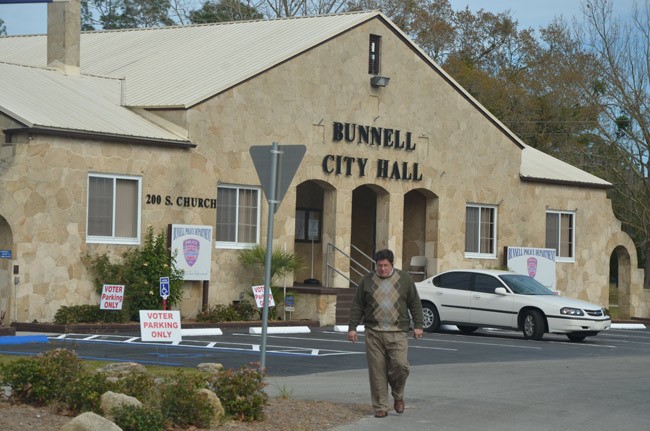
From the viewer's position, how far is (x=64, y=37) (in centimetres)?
3161

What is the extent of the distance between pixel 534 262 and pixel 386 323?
935 inches

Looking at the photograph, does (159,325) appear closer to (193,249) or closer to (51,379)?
(51,379)

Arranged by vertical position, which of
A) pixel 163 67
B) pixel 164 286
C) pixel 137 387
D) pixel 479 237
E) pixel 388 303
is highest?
pixel 163 67

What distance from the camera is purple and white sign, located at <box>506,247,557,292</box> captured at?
120ft

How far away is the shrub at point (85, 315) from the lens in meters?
25.8

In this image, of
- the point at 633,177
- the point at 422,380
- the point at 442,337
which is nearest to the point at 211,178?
the point at 442,337

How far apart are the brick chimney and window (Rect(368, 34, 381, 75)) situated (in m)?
7.72

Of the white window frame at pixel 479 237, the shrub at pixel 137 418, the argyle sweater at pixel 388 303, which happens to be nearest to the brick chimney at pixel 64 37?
the white window frame at pixel 479 237

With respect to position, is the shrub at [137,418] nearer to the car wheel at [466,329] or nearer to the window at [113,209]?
the window at [113,209]

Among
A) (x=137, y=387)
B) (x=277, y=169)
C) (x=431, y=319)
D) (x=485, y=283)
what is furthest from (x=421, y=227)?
(x=137, y=387)

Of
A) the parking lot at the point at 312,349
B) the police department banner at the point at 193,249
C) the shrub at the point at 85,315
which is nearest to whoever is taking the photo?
the parking lot at the point at 312,349

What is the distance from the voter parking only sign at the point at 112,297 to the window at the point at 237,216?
13.3 ft

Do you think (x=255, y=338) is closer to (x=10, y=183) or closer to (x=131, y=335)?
(x=131, y=335)

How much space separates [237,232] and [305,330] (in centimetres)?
346
